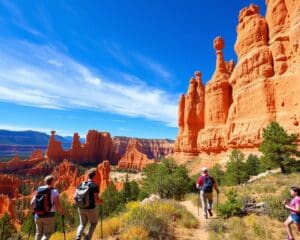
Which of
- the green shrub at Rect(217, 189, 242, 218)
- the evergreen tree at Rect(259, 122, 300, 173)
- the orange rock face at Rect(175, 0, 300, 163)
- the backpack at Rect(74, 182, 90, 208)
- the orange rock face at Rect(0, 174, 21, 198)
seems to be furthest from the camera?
the orange rock face at Rect(0, 174, 21, 198)

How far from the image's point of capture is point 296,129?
31047mm

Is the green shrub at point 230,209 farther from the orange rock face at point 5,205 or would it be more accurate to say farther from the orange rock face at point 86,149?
the orange rock face at point 86,149

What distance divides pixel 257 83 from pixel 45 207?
40.6m

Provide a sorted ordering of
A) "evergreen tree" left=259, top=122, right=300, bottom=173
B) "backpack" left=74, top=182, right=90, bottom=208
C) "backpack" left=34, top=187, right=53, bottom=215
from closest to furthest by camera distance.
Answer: "backpack" left=34, top=187, right=53, bottom=215 < "backpack" left=74, top=182, right=90, bottom=208 < "evergreen tree" left=259, top=122, right=300, bottom=173

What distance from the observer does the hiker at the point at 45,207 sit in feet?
20.1

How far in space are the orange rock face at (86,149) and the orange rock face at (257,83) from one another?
3899 inches

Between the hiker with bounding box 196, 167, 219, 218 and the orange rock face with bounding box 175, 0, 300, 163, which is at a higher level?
the orange rock face with bounding box 175, 0, 300, 163

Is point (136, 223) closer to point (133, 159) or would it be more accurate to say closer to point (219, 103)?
point (219, 103)

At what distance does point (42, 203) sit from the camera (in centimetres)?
611

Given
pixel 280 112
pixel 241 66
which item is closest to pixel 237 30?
pixel 241 66

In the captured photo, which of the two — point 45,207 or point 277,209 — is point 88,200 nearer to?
point 45,207

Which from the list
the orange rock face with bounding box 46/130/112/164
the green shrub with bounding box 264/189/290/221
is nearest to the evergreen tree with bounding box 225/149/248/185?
the green shrub with bounding box 264/189/290/221

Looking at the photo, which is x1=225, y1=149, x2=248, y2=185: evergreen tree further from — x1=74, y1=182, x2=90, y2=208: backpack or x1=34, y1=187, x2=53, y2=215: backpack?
x1=34, y1=187, x2=53, y2=215: backpack

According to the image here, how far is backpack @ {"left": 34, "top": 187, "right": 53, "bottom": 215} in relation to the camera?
6117 millimetres
